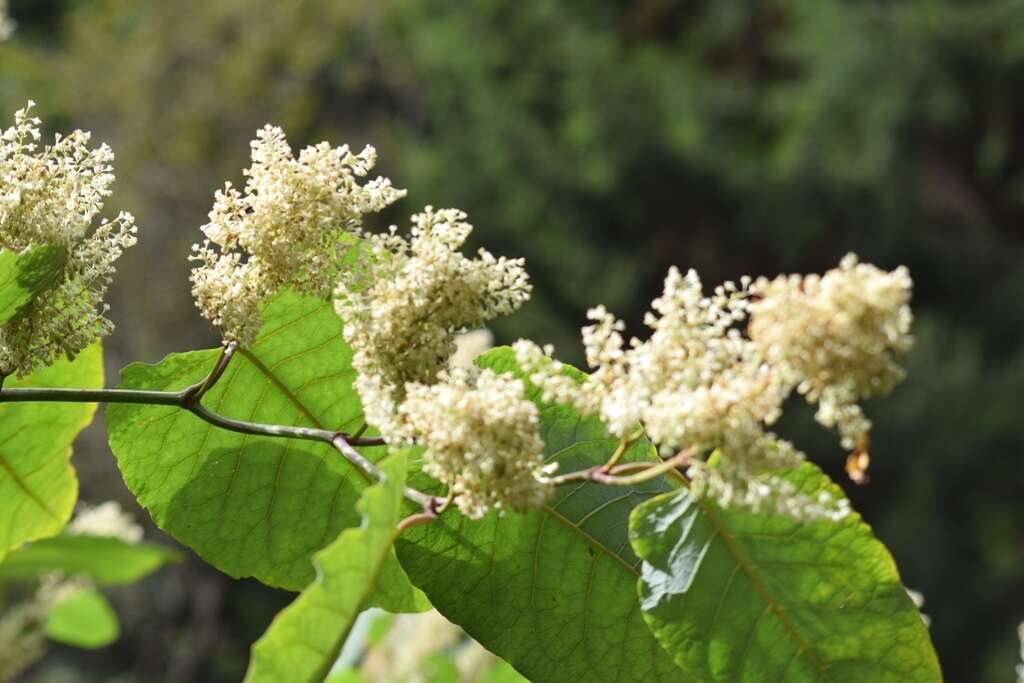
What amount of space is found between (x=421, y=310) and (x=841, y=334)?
0.21 metres

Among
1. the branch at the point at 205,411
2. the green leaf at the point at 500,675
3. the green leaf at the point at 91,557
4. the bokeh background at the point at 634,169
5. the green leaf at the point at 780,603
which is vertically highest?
the bokeh background at the point at 634,169

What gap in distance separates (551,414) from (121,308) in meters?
9.67

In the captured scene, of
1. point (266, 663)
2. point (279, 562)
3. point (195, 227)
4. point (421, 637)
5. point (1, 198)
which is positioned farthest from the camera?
point (195, 227)

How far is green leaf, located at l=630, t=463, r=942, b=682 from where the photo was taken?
67 cm

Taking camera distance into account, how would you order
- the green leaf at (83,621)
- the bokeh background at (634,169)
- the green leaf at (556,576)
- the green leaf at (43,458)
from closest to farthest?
the green leaf at (556,576), the green leaf at (43,458), the green leaf at (83,621), the bokeh background at (634,169)

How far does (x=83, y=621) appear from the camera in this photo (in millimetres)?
2068

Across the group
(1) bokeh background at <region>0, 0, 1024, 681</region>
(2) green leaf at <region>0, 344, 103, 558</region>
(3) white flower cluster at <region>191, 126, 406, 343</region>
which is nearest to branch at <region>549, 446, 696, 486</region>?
(3) white flower cluster at <region>191, 126, 406, 343</region>

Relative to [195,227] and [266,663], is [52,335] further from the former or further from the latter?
[195,227]

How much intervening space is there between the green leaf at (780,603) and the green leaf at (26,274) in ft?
1.09

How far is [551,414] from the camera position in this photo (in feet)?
2.44

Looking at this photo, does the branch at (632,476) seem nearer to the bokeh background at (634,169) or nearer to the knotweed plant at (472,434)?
the knotweed plant at (472,434)

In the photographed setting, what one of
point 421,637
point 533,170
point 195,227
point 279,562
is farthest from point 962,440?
point 279,562

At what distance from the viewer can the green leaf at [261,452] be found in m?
0.82

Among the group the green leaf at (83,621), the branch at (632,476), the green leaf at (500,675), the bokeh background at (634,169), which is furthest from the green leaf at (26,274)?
the bokeh background at (634,169)
